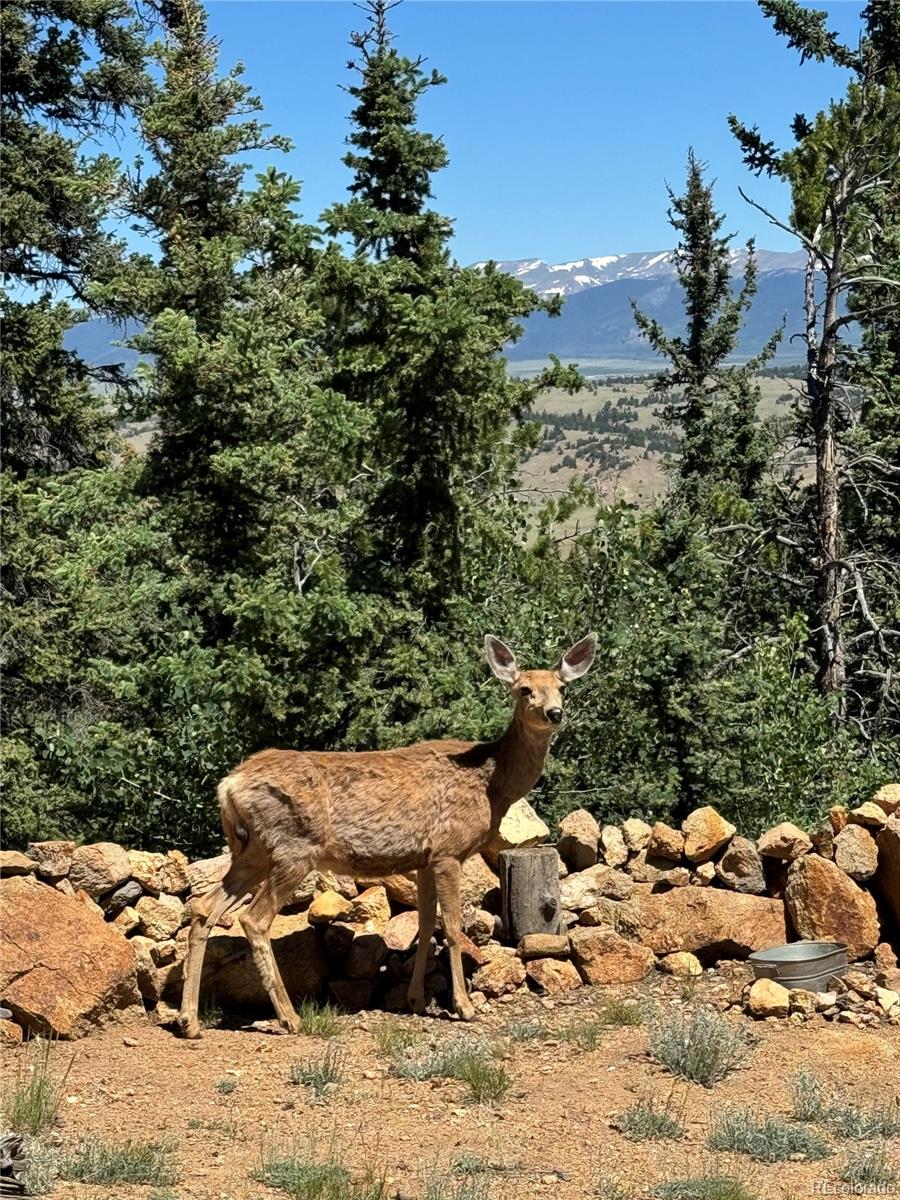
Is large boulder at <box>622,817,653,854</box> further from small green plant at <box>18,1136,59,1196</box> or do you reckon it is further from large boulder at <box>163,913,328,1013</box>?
small green plant at <box>18,1136,59,1196</box>

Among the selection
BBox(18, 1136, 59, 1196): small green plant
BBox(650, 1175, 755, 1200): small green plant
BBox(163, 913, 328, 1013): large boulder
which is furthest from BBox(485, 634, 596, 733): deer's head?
BBox(18, 1136, 59, 1196): small green plant

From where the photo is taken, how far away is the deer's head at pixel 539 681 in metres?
10.1

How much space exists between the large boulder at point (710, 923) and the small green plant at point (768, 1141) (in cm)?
321

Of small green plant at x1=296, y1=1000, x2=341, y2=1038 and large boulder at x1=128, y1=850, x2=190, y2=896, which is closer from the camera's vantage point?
small green plant at x1=296, y1=1000, x2=341, y2=1038

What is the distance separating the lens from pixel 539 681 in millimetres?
10180

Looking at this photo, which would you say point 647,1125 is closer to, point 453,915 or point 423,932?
point 453,915

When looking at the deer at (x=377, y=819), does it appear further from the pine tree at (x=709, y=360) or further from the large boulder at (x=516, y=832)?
the pine tree at (x=709, y=360)

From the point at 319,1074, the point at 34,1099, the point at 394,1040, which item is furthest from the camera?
the point at 394,1040

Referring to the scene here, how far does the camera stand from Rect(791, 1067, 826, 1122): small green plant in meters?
7.64

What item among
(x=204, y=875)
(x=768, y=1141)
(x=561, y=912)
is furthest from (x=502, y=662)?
(x=768, y=1141)

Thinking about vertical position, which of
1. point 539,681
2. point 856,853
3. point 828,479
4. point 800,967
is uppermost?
point 828,479

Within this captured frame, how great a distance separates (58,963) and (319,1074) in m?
1.95

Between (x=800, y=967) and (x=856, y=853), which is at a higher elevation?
(x=856, y=853)

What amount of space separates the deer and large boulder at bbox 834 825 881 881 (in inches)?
103
